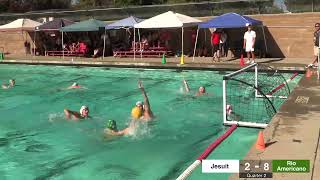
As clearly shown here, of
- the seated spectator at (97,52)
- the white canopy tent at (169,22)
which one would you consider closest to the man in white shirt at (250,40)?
the white canopy tent at (169,22)

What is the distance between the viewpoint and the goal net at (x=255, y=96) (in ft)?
36.2

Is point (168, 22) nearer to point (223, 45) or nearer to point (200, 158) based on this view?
point (223, 45)

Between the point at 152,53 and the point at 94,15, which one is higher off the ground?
the point at 94,15

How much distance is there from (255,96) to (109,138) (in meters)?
4.73

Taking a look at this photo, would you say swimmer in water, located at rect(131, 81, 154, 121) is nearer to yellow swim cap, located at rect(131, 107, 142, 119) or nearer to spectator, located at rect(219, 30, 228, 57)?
yellow swim cap, located at rect(131, 107, 142, 119)

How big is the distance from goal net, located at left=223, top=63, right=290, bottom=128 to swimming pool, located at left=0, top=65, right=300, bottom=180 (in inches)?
18.7

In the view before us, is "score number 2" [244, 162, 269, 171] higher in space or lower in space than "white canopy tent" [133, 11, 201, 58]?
lower

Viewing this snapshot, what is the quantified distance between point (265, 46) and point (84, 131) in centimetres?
1196

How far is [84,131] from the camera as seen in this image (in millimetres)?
12070

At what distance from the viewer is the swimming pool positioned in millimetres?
9336

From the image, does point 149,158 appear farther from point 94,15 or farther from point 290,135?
point 94,15

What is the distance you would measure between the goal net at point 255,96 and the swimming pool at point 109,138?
476mm

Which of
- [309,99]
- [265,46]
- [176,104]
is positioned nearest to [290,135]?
[309,99]

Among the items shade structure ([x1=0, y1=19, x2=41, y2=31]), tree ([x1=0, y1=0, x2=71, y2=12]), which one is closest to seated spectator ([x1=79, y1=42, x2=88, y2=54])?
shade structure ([x1=0, y1=19, x2=41, y2=31])
